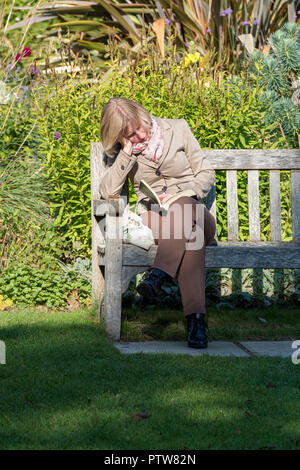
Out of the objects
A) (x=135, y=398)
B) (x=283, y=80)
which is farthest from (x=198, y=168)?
(x=283, y=80)

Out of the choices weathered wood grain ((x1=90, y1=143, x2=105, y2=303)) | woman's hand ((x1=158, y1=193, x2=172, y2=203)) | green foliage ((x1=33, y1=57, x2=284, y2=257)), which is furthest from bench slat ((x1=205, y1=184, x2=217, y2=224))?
weathered wood grain ((x1=90, y1=143, x2=105, y2=303))

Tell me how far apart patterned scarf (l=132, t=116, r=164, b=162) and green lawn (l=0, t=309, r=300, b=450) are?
45.9 inches

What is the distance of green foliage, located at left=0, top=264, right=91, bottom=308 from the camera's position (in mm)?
4871

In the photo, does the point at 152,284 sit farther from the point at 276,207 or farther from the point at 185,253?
the point at 276,207

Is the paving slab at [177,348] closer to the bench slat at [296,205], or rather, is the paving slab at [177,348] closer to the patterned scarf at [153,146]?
the bench slat at [296,205]

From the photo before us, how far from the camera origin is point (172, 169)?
14.2 feet

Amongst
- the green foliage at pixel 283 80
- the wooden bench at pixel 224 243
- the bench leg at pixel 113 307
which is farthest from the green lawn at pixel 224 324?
the green foliage at pixel 283 80

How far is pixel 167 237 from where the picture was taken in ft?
13.0

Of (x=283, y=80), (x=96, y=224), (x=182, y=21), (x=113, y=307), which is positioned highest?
(x=182, y=21)

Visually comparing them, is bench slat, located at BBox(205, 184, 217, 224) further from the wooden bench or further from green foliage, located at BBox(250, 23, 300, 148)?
green foliage, located at BBox(250, 23, 300, 148)

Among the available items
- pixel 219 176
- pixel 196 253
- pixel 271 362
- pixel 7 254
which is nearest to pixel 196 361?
pixel 271 362

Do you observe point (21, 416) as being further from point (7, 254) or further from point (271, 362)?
point (7, 254)

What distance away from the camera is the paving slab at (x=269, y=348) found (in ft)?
12.5

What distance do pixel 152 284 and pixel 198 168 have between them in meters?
0.85
